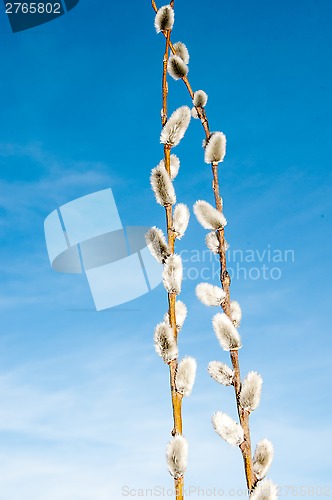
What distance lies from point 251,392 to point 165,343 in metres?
0.22

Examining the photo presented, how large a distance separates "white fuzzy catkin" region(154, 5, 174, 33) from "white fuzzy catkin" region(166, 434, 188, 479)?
1.11m

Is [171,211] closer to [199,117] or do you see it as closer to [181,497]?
[199,117]

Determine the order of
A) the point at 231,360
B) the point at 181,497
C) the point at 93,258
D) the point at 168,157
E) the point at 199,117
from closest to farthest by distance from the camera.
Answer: the point at 181,497
the point at 231,360
the point at 168,157
the point at 199,117
the point at 93,258

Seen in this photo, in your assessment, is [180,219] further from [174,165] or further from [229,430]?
[229,430]

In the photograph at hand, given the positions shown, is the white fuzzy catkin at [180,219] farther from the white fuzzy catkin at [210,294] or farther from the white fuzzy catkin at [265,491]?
the white fuzzy catkin at [265,491]

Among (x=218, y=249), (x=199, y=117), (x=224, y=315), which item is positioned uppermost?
(x=199, y=117)

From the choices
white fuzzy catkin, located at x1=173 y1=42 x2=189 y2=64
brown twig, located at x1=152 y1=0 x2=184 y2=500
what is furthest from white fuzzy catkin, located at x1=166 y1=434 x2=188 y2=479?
white fuzzy catkin, located at x1=173 y1=42 x2=189 y2=64

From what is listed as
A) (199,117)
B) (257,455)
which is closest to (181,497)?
(257,455)

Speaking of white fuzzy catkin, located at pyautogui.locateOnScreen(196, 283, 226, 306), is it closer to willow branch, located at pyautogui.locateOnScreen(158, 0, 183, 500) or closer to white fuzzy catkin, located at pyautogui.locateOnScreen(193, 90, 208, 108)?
willow branch, located at pyautogui.locateOnScreen(158, 0, 183, 500)

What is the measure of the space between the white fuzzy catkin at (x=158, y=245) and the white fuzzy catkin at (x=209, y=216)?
0.12m

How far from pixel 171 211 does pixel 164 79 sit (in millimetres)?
381

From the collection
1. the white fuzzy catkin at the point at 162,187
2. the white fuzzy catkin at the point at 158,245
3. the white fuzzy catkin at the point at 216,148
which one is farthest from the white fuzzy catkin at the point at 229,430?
the white fuzzy catkin at the point at 216,148

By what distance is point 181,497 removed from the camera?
1.16 metres

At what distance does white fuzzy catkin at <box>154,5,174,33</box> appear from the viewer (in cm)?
155
